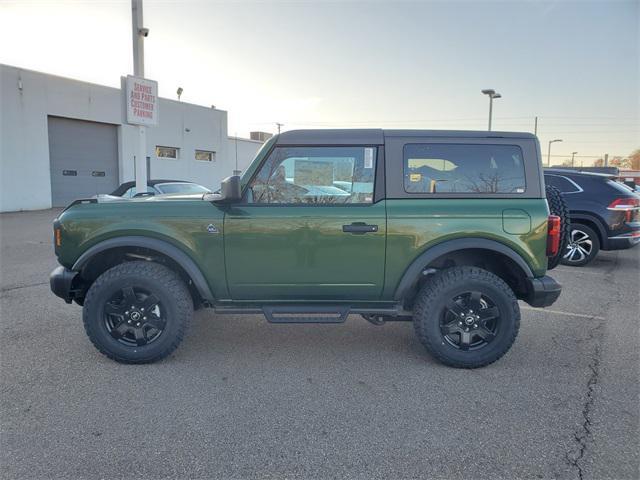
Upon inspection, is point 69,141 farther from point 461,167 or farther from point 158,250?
point 461,167

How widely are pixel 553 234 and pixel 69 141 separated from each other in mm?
20400

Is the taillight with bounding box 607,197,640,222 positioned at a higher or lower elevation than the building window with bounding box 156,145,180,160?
lower

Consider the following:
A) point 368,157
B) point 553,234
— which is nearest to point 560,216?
point 553,234

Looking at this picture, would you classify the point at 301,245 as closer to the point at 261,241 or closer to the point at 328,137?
the point at 261,241

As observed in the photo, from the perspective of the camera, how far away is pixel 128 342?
3.68m

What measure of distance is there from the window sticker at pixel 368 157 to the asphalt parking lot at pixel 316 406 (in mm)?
1713

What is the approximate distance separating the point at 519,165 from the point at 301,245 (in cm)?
197

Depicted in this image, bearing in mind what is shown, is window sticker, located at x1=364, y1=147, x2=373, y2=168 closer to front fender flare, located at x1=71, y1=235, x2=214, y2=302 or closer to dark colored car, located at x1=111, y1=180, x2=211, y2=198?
front fender flare, located at x1=71, y1=235, x2=214, y2=302

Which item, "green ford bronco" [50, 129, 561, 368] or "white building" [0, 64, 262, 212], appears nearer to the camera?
"green ford bronco" [50, 129, 561, 368]

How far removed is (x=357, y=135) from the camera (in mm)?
3691

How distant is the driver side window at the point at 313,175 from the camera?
12.0 ft

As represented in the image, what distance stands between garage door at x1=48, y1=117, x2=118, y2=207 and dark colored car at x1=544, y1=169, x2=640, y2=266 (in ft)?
62.2

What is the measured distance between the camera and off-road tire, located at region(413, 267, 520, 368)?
356 cm

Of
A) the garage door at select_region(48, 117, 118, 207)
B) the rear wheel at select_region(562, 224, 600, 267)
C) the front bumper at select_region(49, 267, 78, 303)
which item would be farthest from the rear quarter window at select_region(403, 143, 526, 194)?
the garage door at select_region(48, 117, 118, 207)
